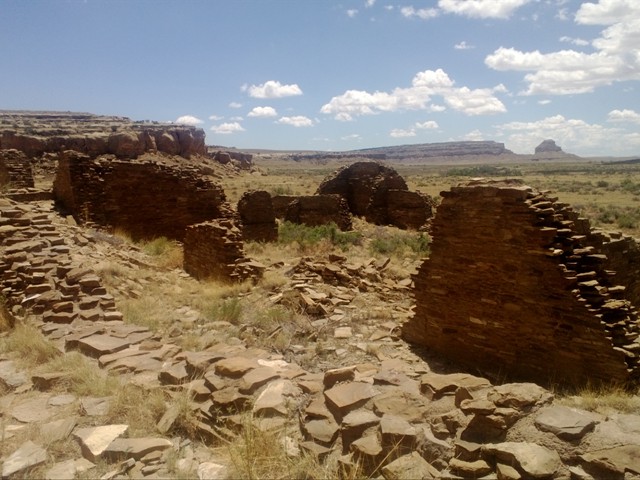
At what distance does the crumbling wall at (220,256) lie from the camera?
1007 cm

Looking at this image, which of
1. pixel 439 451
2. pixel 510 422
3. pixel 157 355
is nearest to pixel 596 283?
pixel 510 422

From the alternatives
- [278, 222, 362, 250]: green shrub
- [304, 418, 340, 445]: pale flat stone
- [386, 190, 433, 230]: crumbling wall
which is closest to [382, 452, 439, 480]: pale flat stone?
[304, 418, 340, 445]: pale flat stone

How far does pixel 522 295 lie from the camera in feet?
20.1

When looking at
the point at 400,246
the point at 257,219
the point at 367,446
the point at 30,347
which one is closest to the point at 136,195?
the point at 257,219

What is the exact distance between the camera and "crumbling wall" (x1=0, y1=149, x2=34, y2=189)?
15.4 m

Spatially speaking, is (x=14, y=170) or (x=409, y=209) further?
(x=409, y=209)

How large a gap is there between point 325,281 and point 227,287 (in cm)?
210

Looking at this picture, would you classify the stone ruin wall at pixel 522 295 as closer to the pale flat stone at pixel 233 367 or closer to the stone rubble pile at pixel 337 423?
the stone rubble pile at pixel 337 423

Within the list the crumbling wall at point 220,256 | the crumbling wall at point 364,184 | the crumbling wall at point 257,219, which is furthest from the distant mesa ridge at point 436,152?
the crumbling wall at point 220,256

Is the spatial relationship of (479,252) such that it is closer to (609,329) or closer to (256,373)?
(609,329)

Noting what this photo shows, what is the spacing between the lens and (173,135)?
200 feet

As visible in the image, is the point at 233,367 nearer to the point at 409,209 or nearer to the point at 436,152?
the point at 409,209

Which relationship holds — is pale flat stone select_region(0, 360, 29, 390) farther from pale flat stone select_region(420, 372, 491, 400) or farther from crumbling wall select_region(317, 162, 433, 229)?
crumbling wall select_region(317, 162, 433, 229)

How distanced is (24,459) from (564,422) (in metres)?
3.42
